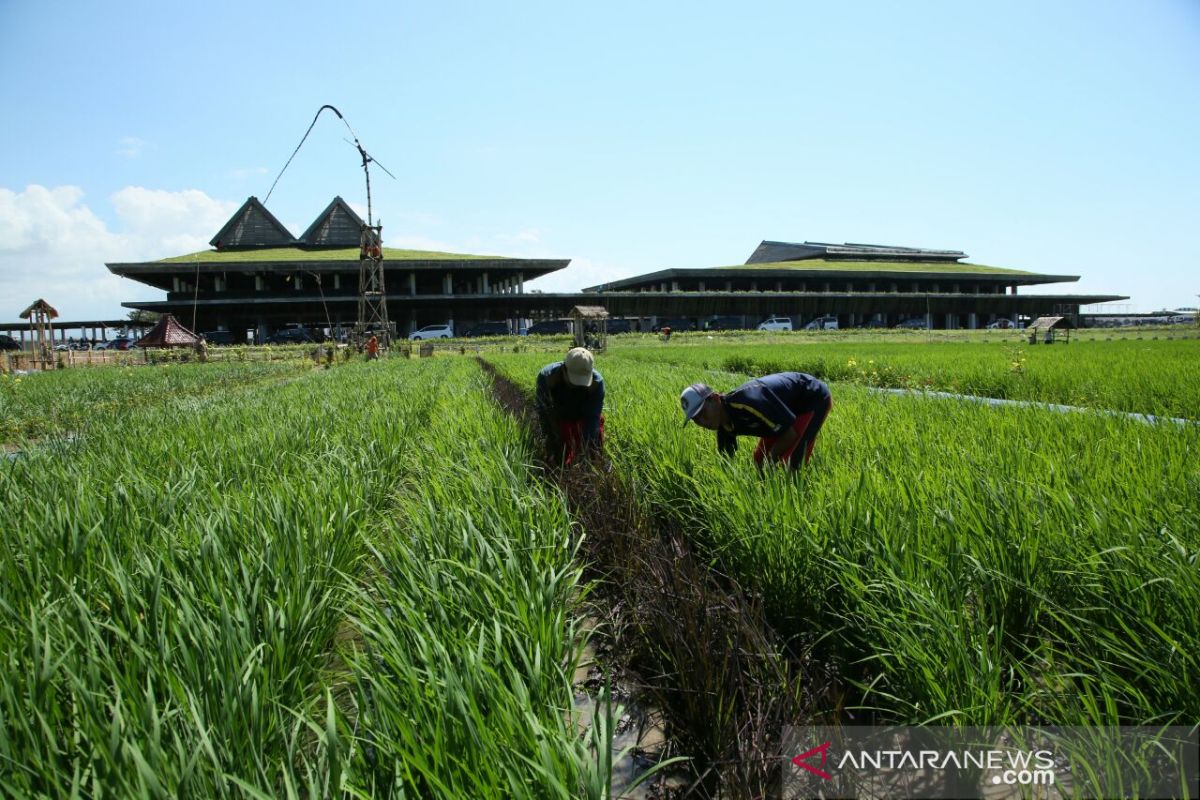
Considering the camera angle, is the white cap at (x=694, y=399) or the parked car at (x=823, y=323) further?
the parked car at (x=823, y=323)

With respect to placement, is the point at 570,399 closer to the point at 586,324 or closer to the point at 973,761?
the point at 973,761

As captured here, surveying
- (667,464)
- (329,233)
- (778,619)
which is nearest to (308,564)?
(778,619)

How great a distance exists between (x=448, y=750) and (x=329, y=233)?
57544mm

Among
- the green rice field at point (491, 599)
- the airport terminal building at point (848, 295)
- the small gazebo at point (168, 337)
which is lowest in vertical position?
the green rice field at point (491, 599)

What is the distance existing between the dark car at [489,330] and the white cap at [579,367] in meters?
37.6

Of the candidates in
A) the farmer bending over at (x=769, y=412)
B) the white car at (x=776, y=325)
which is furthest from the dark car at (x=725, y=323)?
the farmer bending over at (x=769, y=412)

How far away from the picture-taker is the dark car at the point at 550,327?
1639 inches

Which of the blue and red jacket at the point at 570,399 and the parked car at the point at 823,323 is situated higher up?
the parked car at the point at 823,323

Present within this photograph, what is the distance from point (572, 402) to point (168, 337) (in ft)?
90.8

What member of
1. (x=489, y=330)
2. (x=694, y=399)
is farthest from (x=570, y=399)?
(x=489, y=330)

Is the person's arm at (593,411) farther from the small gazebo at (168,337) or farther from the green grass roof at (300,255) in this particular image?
the green grass roof at (300,255)

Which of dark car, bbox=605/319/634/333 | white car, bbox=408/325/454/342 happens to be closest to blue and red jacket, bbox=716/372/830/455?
white car, bbox=408/325/454/342

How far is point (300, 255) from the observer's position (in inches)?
1881

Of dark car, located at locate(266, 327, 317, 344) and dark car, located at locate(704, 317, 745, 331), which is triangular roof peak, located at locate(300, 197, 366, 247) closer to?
dark car, located at locate(266, 327, 317, 344)
